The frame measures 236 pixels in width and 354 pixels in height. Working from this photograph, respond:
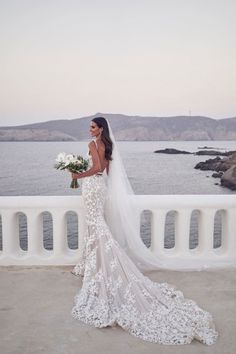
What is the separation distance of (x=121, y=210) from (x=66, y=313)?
1381mm

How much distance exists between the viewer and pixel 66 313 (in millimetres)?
3496

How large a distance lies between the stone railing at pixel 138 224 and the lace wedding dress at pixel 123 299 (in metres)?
0.58

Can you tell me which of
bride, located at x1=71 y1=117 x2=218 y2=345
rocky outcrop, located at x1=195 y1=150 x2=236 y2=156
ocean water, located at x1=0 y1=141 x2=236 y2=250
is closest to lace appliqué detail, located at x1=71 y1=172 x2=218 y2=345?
bride, located at x1=71 y1=117 x2=218 y2=345

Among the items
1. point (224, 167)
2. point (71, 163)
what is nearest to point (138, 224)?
point (71, 163)

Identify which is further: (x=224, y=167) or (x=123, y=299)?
(x=224, y=167)

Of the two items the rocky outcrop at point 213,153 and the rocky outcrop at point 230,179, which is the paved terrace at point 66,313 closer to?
the rocky outcrop at point 230,179

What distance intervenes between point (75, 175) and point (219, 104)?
2001 centimetres

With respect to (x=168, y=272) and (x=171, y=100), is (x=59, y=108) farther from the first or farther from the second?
(x=168, y=272)

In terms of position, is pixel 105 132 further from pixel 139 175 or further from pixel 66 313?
pixel 139 175

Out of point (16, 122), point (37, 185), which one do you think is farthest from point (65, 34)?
point (37, 185)

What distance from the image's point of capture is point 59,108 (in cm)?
2955

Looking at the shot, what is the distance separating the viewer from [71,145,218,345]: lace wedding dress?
10.1 feet

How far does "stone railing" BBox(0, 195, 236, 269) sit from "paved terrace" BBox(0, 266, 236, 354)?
0.59 ft

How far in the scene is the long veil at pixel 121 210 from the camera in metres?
4.36
